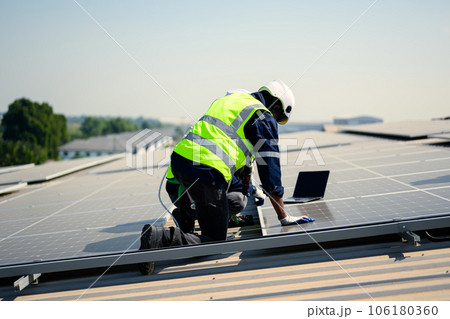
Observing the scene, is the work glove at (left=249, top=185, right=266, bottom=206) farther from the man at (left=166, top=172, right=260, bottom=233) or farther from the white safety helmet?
the white safety helmet

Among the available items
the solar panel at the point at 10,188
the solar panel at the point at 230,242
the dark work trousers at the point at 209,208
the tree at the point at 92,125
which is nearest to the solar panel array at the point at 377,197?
the solar panel at the point at 230,242

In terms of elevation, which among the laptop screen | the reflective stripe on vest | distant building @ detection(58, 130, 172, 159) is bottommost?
distant building @ detection(58, 130, 172, 159)

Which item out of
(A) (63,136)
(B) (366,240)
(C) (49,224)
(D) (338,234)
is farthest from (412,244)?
(A) (63,136)

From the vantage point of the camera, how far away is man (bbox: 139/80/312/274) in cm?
377

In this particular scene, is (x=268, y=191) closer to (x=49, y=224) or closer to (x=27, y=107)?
(x=49, y=224)

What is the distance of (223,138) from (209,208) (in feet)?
2.29

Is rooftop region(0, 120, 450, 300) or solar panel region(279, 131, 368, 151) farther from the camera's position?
solar panel region(279, 131, 368, 151)

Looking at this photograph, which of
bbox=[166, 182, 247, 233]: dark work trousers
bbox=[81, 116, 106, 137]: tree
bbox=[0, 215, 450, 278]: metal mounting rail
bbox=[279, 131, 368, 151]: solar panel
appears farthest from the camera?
bbox=[81, 116, 106, 137]: tree

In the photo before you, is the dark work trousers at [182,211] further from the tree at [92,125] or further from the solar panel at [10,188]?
the tree at [92,125]

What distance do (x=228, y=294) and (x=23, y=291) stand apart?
6.25ft

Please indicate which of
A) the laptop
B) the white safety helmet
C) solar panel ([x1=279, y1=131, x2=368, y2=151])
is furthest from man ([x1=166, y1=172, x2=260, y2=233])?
solar panel ([x1=279, y1=131, x2=368, y2=151])

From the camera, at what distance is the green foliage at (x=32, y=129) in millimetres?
82812

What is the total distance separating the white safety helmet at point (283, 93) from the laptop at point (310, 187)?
0.98m

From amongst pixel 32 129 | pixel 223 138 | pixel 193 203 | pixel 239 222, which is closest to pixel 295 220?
pixel 223 138
